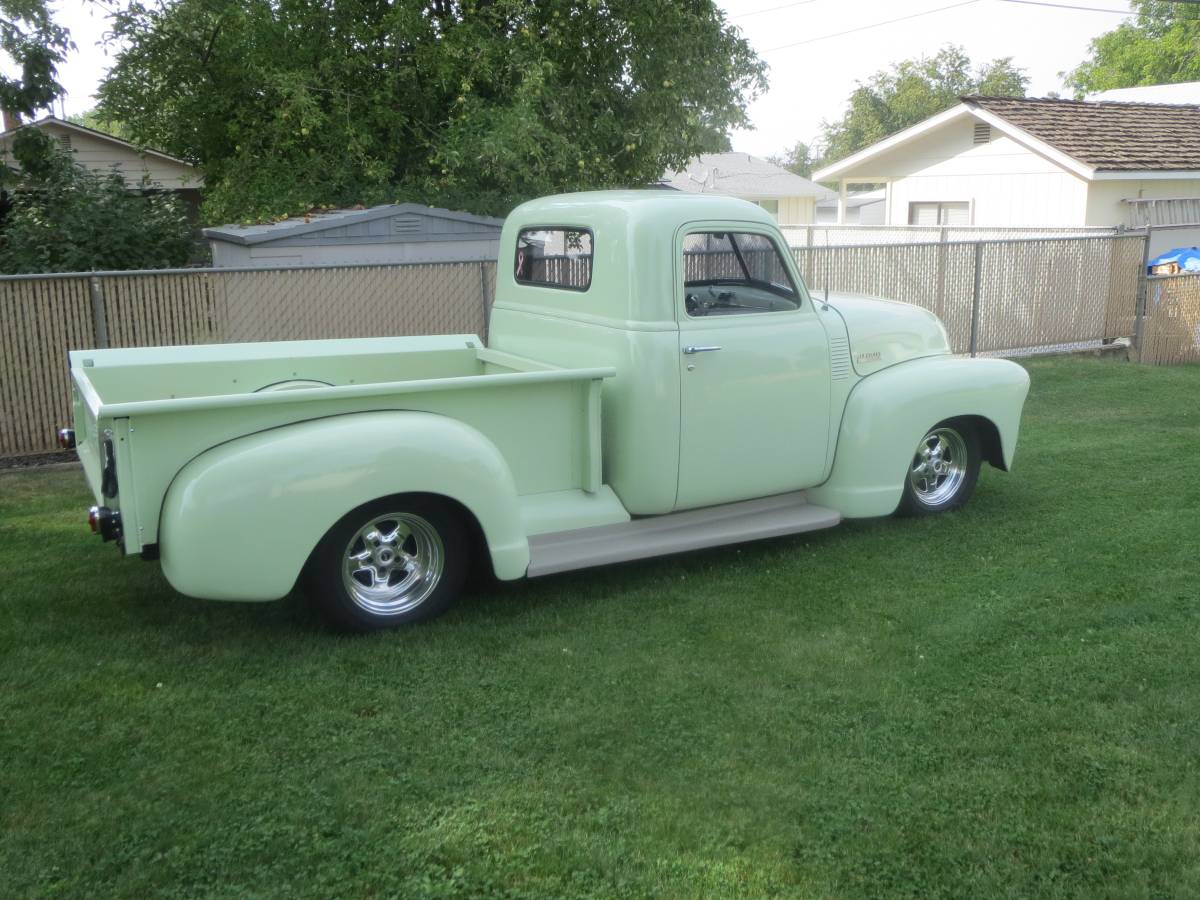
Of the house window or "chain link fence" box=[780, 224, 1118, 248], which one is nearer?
"chain link fence" box=[780, 224, 1118, 248]

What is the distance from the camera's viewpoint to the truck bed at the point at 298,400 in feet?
15.4

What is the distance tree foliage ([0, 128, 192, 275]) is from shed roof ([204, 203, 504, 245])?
0.64m

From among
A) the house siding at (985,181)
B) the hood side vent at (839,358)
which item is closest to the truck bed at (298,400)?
the hood side vent at (839,358)

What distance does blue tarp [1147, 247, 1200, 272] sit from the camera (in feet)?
51.5

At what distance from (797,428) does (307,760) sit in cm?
331

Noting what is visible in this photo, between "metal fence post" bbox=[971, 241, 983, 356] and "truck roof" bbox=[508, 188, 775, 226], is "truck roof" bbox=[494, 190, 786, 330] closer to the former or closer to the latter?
"truck roof" bbox=[508, 188, 775, 226]

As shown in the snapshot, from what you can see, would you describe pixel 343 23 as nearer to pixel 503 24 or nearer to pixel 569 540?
pixel 503 24

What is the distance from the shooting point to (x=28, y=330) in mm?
8727

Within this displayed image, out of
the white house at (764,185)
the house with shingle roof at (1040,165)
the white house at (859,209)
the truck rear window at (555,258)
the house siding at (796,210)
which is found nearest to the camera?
the truck rear window at (555,258)

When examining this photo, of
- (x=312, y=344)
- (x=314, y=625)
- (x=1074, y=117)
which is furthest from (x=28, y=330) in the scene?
(x=1074, y=117)

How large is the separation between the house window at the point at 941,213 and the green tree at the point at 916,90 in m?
46.1

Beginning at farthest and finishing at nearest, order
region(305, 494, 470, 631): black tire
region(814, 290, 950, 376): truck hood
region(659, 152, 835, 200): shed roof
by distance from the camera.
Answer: region(659, 152, 835, 200): shed roof
region(814, 290, 950, 376): truck hood
region(305, 494, 470, 631): black tire

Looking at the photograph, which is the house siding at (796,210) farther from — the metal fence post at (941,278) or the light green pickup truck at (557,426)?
the light green pickup truck at (557,426)

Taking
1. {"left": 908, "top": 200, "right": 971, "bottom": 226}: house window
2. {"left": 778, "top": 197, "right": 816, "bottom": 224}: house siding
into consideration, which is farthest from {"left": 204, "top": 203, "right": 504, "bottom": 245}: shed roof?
{"left": 778, "top": 197, "right": 816, "bottom": 224}: house siding
